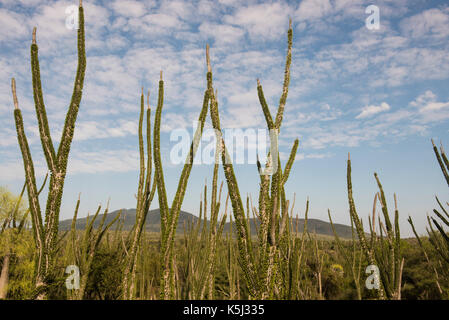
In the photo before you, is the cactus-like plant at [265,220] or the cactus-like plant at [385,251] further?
the cactus-like plant at [385,251]

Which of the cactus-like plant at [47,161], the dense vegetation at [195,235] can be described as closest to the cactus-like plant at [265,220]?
the dense vegetation at [195,235]

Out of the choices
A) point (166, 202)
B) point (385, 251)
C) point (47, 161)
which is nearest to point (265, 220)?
point (166, 202)

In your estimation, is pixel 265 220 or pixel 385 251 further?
pixel 385 251

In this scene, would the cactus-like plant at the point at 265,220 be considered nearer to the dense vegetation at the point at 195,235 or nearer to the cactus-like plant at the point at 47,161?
the dense vegetation at the point at 195,235

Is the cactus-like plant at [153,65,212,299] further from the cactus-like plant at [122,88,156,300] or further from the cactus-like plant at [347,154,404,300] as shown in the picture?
the cactus-like plant at [347,154,404,300]

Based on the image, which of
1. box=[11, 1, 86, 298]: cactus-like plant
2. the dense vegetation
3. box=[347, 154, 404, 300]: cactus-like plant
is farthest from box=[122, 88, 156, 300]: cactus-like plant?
box=[347, 154, 404, 300]: cactus-like plant

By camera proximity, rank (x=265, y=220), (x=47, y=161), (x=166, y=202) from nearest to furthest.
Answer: (x=47, y=161), (x=265, y=220), (x=166, y=202)

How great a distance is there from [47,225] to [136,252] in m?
1.08

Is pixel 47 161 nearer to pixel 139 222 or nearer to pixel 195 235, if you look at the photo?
pixel 139 222

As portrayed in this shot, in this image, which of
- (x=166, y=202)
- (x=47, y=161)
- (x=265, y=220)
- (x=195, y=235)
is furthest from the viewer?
(x=195, y=235)

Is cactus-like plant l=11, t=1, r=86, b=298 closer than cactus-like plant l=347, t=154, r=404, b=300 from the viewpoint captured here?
Yes

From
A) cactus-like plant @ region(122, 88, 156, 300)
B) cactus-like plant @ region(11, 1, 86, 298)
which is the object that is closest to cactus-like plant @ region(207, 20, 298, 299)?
cactus-like plant @ region(122, 88, 156, 300)
